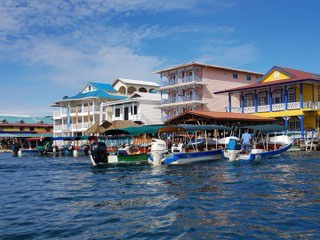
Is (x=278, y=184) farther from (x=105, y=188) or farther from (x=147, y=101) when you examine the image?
(x=147, y=101)

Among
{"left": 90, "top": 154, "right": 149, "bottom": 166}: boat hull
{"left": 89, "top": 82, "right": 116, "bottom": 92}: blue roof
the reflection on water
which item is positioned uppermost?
{"left": 89, "top": 82, "right": 116, "bottom": 92}: blue roof

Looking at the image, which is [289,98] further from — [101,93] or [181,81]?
[101,93]

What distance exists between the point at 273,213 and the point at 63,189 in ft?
29.2

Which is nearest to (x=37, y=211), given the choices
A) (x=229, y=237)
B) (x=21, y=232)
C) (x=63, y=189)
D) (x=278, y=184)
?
(x=21, y=232)

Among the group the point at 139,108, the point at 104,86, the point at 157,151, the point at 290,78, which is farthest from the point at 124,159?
the point at 104,86

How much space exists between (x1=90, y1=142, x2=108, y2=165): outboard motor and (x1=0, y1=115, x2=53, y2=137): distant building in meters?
54.4

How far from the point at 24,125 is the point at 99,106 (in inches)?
1068

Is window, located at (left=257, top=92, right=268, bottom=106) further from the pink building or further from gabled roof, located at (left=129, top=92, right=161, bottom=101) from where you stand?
gabled roof, located at (left=129, top=92, right=161, bottom=101)

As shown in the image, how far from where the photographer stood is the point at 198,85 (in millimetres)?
49156

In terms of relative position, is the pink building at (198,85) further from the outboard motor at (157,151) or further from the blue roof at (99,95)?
the outboard motor at (157,151)

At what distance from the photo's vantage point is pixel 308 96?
39.9m

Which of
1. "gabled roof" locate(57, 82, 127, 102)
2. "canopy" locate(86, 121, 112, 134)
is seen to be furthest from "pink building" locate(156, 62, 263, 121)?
"canopy" locate(86, 121, 112, 134)

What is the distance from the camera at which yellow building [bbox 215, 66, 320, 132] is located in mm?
37656

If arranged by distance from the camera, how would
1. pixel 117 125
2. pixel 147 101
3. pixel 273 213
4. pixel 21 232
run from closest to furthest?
pixel 21 232
pixel 273 213
pixel 117 125
pixel 147 101
